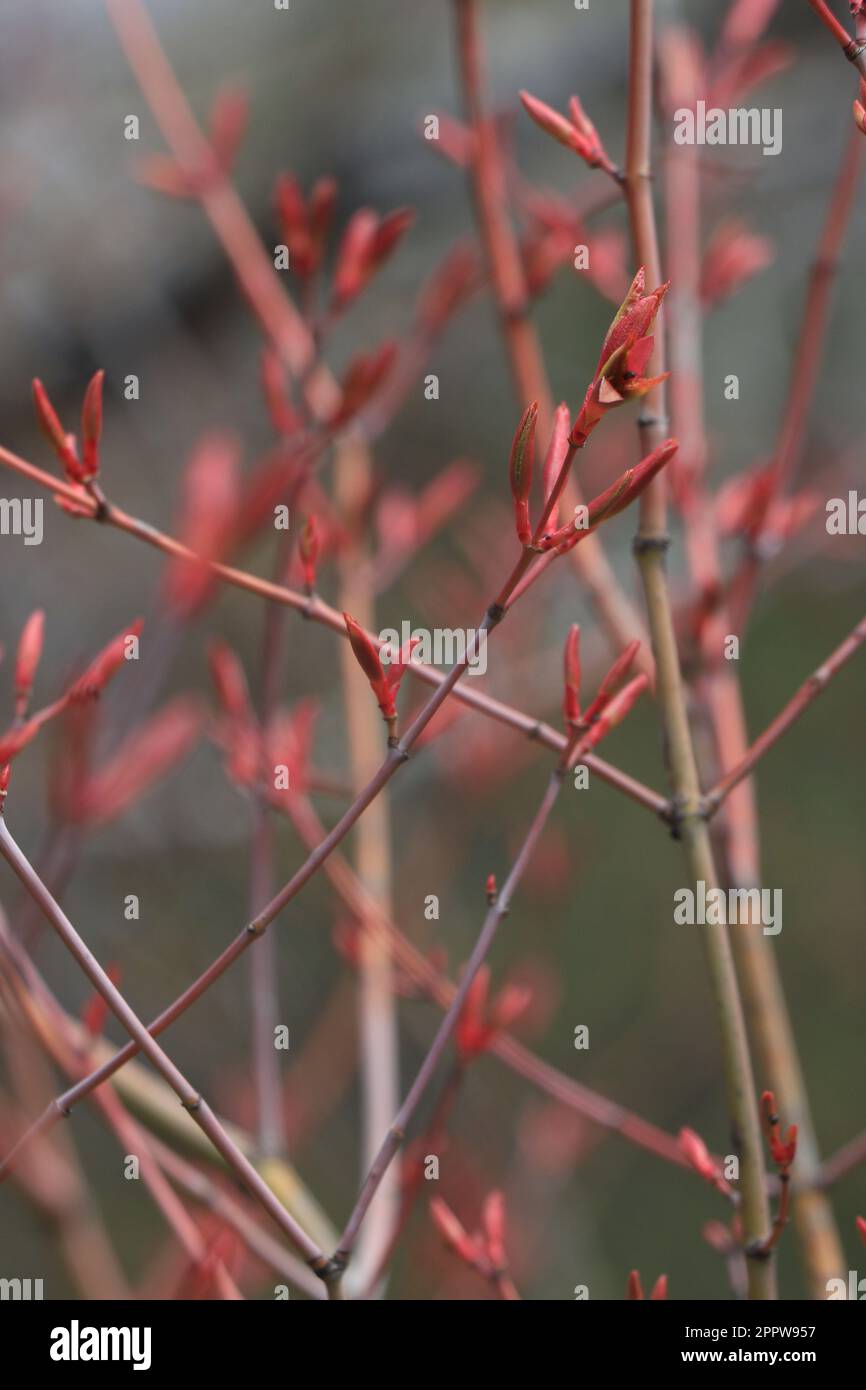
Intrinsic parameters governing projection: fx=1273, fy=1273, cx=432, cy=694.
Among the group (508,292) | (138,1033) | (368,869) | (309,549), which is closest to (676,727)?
(309,549)

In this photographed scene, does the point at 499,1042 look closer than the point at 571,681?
No

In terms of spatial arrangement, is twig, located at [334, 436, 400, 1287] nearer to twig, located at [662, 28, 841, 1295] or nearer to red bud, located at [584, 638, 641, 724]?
twig, located at [662, 28, 841, 1295]

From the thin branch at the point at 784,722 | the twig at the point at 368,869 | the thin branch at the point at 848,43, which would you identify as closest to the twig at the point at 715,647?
the thin branch at the point at 784,722

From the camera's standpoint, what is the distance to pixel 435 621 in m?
1.77

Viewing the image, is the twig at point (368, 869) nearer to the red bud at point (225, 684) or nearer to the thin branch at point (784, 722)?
the red bud at point (225, 684)

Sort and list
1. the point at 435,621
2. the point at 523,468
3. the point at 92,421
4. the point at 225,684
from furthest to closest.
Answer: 1. the point at 435,621
2. the point at 225,684
3. the point at 92,421
4. the point at 523,468

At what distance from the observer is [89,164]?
2.86m

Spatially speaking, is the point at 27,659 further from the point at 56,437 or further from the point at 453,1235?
the point at 453,1235

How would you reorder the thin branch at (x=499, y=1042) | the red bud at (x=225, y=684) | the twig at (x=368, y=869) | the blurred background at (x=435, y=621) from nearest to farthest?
the thin branch at (x=499, y=1042) < the red bud at (x=225, y=684) < the twig at (x=368, y=869) < the blurred background at (x=435, y=621)

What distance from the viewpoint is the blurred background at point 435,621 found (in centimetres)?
201

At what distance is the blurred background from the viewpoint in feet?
6.59

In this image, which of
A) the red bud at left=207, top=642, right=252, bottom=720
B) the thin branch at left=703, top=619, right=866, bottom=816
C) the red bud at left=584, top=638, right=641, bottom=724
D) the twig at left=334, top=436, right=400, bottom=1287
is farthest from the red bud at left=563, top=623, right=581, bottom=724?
the twig at left=334, top=436, right=400, bottom=1287

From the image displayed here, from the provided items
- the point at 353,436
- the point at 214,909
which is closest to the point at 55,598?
the point at 214,909

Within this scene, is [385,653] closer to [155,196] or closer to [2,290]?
[2,290]
